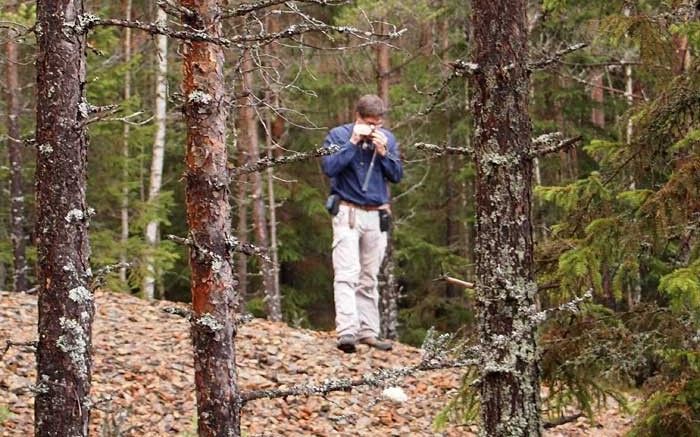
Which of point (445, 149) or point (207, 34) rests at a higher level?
point (207, 34)

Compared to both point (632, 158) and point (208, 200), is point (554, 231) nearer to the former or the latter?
point (632, 158)

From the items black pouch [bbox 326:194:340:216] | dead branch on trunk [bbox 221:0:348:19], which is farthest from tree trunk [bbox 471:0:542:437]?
black pouch [bbox 326:194:340:216]

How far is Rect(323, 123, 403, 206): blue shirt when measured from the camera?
9.07 meters

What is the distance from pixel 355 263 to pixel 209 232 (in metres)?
4.76

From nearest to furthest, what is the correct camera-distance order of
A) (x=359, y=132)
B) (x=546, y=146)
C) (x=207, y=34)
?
(x=207, y=34) < (x=546, y=146) < (x=359, y=132)

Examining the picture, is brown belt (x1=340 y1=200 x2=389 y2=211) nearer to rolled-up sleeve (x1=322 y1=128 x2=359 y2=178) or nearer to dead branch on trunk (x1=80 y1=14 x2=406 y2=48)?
→ rolled-up sleeve (x1=322 y1=128 x2=359 y2=178)

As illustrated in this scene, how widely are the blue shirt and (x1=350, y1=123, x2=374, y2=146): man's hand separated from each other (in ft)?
0.17

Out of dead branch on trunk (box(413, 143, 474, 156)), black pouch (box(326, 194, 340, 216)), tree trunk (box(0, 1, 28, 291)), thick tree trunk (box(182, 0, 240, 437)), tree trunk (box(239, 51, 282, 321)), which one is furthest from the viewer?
tree trunk (box(239, 51, 282, 321))

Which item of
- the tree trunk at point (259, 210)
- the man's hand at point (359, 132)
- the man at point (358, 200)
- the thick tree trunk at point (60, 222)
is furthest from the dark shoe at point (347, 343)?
the tree trunk at point (259, 210)

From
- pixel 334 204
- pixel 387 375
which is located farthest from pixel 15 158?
pixel 387 375

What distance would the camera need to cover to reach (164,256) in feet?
53.9

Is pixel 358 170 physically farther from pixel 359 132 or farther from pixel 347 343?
pixel 347 343

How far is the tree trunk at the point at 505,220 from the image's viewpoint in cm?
516

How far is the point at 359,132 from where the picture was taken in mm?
9062
